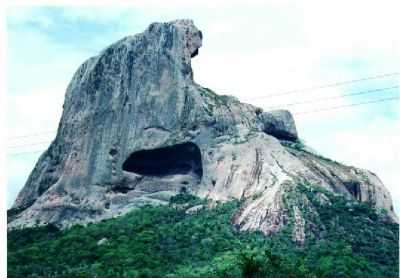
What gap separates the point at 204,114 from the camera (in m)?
64.4

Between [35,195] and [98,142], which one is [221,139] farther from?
[35,195]

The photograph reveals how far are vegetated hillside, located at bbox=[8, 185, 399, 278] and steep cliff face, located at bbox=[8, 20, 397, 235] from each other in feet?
8.62

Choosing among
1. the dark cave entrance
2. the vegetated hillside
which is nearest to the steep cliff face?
the dark cave entrance

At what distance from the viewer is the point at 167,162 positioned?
66.2m

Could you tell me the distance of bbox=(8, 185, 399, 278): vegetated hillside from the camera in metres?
48.5

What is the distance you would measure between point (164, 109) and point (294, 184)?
13265 mm

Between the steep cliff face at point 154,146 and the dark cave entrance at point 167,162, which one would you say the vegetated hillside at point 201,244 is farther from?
the dark cave entrance at point 167,162

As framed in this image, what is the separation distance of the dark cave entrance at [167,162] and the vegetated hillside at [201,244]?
12.6 feet

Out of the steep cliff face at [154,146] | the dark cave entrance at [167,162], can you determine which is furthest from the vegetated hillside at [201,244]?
the dark cave entrance at [167,162]

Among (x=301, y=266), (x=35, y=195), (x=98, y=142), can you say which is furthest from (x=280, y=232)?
(x=35, y=195)

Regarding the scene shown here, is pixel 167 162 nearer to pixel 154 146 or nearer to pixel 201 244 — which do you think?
pixel 154 146

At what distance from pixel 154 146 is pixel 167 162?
7.58ft

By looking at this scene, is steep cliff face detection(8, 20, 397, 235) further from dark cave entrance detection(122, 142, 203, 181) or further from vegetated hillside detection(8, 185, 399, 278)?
vegetated hillside detection(8, 185, 399, 278)

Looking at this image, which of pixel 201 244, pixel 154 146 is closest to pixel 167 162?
pixel 154 146
